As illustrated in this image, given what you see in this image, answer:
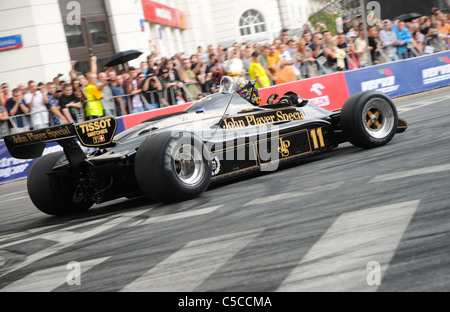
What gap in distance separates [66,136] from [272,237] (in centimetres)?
298

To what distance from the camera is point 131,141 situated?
7523 millimetres

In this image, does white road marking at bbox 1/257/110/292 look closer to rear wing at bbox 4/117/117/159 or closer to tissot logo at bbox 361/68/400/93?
rear wing at bbox 4/117/117/159

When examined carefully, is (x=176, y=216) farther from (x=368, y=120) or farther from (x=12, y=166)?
(x=12, y=166)

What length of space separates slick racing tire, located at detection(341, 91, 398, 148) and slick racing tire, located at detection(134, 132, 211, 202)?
230cm

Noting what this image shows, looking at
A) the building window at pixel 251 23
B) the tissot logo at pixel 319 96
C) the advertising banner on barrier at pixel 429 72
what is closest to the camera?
the tissot logo at pixel 319 96

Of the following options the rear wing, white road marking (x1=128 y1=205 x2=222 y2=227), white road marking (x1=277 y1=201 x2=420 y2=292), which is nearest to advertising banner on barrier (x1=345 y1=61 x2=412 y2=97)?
the rear wing

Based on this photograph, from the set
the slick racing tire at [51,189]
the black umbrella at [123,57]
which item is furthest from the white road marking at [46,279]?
the black umbrella at [123,57]

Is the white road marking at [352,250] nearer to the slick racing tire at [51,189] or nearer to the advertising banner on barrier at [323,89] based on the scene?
the slick racing tire at [51,189]

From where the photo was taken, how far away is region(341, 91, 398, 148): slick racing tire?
8.44 m

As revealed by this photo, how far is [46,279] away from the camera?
14.8 feet

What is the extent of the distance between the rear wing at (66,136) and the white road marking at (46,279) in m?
2.12

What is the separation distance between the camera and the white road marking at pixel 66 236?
5.38m

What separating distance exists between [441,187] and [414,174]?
34.0 inches
